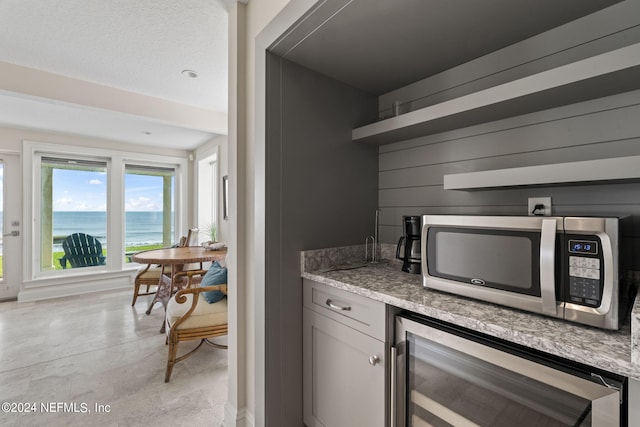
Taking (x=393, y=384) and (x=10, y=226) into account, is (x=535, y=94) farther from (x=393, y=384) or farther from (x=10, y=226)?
(x=10, y=226)

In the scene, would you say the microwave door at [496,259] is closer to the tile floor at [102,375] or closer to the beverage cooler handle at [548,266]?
the beverage cooler handle at [548,266]

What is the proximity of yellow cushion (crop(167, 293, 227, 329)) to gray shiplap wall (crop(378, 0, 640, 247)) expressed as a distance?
140 centimetres

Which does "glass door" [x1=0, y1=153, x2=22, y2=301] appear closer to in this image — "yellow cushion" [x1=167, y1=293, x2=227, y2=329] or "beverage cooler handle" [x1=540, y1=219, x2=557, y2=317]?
"yellow cushion" [x1=167, y1=293, x2=227, y2=329]

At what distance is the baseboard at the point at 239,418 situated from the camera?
157 cm

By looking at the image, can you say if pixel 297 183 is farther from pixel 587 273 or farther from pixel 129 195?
pixel 129 195

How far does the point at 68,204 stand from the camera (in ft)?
14.6

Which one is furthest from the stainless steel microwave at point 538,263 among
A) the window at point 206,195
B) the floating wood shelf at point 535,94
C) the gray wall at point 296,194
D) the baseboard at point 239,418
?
the window at point 206,195

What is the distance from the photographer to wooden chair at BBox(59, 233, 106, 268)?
4.48 metres

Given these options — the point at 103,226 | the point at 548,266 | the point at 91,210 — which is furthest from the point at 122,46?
the point at 103,226

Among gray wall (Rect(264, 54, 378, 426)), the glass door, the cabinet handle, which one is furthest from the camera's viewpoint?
the glass door

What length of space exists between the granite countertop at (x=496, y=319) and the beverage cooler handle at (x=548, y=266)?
2.1 inches

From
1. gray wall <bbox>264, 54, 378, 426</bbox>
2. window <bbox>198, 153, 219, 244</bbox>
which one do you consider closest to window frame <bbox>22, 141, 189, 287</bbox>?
window <bbox>198, 153, 219, 244</bbox>

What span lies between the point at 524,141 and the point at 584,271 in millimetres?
735

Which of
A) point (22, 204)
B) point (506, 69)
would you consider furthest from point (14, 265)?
point (506, 69)
